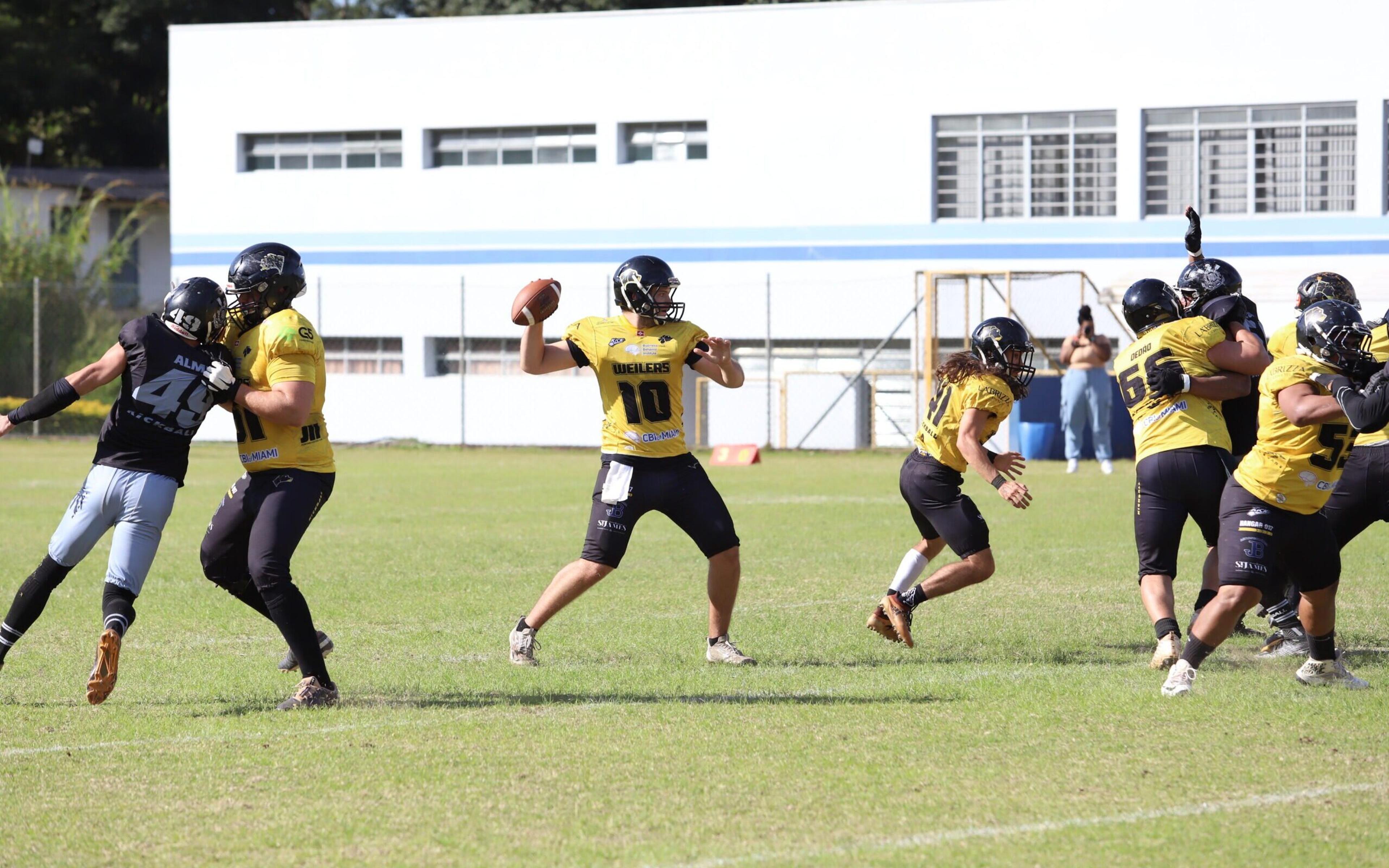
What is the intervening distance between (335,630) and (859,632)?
298 cm

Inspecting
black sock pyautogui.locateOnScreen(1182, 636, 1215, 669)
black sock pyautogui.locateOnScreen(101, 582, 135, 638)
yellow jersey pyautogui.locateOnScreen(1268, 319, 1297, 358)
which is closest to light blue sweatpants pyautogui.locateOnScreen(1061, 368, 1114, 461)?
yellow jersey pyautogui.locateOnScreen(1268, 319, 1297, 358)

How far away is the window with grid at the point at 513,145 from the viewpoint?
32.1m

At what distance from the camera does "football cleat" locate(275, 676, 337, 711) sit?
7.07 m

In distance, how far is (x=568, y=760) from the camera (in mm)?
6098

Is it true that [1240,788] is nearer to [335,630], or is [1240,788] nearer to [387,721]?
[387,721]

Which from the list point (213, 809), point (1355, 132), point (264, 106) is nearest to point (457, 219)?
point (264, 106)

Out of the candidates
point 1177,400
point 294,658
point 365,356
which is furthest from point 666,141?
point 294,658

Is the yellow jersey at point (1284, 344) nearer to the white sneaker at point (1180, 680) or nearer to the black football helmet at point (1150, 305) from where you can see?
the black football helmet at point (1150, 305)

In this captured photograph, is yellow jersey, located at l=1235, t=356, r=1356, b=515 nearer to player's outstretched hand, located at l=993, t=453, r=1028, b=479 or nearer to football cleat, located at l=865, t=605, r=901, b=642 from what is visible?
player's outstretched hand, located at l=993, t=453, r=1028, b=479

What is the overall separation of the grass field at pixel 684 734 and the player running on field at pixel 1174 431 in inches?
20.7

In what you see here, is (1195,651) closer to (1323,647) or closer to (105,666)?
(1323,647)

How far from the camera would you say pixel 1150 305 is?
823cm

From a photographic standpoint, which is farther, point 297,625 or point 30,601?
point 30,601

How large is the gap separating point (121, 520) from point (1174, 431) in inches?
193
